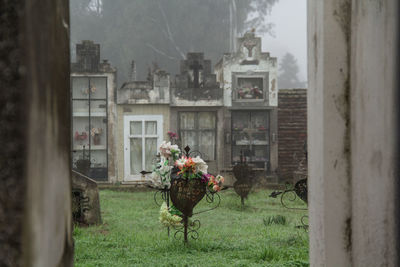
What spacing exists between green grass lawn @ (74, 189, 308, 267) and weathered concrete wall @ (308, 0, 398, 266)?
2.62 metres

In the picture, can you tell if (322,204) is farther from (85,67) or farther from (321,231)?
(85,67)

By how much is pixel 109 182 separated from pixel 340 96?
Result: 12.2 meters

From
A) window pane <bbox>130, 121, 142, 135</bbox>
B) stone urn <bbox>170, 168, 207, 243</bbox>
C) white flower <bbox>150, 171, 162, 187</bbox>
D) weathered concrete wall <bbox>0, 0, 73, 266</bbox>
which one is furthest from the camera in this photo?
window pane <bbox>130, 121, 142, 135</bbox>

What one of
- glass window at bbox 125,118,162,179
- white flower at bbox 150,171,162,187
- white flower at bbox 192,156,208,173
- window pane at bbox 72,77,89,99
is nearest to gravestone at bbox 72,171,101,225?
white flower at bbox 150,171,162,187

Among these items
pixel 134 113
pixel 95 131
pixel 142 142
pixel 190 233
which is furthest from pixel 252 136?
pixel 190 233

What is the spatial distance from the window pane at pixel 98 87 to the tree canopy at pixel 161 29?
913 cm

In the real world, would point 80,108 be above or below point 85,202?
above

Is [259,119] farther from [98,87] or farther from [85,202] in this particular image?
[85,202]

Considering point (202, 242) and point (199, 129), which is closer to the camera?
point (202, 242)

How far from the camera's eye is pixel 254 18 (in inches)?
1013

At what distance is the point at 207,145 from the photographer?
13.8 metres

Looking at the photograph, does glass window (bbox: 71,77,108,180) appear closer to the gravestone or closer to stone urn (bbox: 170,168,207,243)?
the gravestone

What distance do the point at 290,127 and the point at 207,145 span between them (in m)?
2.57

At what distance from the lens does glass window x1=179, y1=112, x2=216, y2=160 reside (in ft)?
45.1
